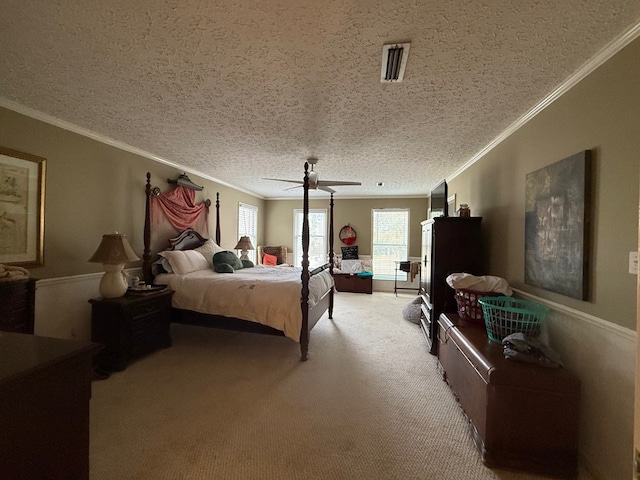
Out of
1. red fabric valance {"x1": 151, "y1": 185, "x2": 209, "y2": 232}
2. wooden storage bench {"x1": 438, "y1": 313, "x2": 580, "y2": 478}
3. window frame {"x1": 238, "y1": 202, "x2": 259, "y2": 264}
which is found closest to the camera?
wooden storage bench {"x1": 438, "y1": 313, "x2": 580, "y2": 478}

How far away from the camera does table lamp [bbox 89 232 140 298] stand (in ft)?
8.54

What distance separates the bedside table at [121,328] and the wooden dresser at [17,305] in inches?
22.9

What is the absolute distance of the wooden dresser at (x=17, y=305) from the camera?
1.89 metres

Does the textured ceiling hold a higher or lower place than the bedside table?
higher

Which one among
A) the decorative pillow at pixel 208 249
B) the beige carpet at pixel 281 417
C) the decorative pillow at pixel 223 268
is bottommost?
the beige carpet at pixel 281 417

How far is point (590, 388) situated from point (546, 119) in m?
1.91

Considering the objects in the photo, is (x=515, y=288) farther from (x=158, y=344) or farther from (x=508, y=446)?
(x=158, y=344)

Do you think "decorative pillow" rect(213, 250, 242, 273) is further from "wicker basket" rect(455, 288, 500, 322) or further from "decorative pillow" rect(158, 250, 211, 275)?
"wicker basket" rect(455, 288, 500, 322)

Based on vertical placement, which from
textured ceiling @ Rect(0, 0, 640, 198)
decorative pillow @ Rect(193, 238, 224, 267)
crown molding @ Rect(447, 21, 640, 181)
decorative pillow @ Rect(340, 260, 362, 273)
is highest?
textured ceiling @ Rect(0, 0, 640, 198)

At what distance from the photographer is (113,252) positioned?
262cm

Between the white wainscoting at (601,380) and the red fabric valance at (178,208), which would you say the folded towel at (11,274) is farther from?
the white wainscoting at (601,380)

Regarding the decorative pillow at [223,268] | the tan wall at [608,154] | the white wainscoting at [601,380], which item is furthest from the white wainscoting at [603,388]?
the decorative pillow at [223,268]

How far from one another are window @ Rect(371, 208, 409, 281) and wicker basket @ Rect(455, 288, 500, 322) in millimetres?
4152

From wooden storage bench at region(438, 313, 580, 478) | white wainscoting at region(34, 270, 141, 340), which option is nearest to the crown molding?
wooden storage bench at region(438, 313, 580, 478)
